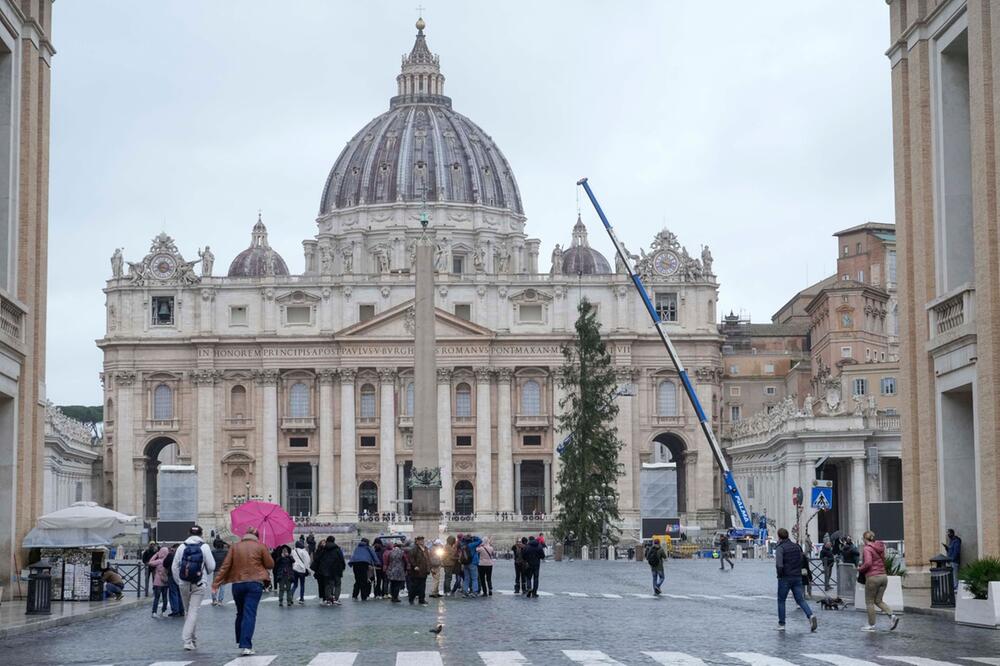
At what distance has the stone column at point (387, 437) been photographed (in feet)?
A: 408

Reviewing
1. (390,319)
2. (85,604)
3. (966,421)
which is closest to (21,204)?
(85,604)

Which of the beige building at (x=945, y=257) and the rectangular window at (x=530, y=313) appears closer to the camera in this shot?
the beige building at (x=945, y=257)

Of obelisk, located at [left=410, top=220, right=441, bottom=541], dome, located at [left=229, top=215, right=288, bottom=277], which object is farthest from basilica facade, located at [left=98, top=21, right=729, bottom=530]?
obelisk, located at [left=410, top=220, right=441, bottom=541]

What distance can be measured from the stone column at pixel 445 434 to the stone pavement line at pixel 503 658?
330 feet

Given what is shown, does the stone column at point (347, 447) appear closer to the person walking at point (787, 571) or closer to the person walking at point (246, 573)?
the person walking at point (787, 571)

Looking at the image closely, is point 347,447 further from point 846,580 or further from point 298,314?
point 846,580

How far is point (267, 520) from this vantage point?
41281 mm

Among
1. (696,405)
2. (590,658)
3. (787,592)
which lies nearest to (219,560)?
(787,592)

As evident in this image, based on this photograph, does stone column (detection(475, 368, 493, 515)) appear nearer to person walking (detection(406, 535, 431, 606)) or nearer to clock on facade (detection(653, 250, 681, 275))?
clock on facade (detection(653, 250, 681, 275))

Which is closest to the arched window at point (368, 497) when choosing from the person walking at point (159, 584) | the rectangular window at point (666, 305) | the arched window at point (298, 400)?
the arched window at point (298, 400)

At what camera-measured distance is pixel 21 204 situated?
34.7 m

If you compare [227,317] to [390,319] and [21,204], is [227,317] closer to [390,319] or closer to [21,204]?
[390,319]

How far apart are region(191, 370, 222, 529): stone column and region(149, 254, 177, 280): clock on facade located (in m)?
6.94

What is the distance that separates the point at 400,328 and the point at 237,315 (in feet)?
35.8
